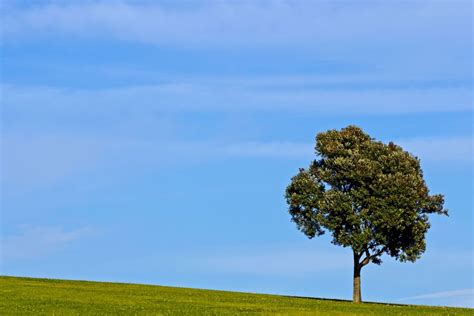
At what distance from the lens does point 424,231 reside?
266 feet

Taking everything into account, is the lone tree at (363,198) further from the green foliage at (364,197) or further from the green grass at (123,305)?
the green grass at (123,305)

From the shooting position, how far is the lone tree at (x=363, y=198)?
3095 inches

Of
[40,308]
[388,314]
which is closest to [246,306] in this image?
[388,314]

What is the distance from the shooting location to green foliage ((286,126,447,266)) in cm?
7862

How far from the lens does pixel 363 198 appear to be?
79250mm

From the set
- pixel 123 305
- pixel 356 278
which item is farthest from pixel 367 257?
pixel 123 305

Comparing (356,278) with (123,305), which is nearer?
(123,305)

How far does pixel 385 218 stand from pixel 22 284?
127 feet

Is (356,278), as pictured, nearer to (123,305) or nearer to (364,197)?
(364,197)

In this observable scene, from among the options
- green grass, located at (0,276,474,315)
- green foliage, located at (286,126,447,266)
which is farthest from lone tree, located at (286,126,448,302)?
green grass, located at (0,276,474,315)

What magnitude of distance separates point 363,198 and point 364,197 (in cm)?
31

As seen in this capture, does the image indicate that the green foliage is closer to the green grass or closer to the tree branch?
the tree branch

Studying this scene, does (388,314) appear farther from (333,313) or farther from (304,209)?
(304,209)

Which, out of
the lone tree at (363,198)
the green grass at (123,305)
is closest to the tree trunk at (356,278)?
the lone tree at (363,198)
